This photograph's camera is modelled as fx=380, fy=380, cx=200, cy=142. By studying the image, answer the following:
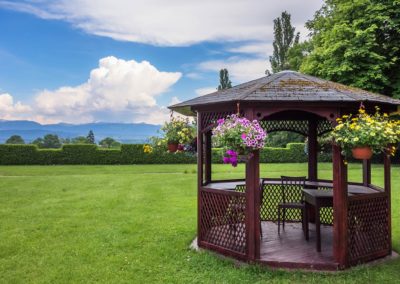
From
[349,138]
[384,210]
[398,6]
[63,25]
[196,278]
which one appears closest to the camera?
[349,138]

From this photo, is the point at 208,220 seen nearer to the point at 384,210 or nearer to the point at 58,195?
the point at 384,210

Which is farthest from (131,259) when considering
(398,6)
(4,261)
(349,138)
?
(398,6)

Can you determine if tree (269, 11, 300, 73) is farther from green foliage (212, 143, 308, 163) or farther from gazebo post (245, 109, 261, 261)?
gazebo post (245, 109, 261, 261)

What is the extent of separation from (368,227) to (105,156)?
21.9 metres

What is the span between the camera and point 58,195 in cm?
1345

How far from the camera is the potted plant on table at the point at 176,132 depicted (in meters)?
6.60

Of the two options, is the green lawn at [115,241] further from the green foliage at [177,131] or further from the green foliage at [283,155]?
the green foliage at [283,155]

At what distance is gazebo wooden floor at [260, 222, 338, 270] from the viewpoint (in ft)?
18.7

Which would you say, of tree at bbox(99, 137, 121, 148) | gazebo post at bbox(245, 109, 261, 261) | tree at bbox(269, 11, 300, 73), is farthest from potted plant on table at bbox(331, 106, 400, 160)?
tree at bbox(99, 137, 121, 148)

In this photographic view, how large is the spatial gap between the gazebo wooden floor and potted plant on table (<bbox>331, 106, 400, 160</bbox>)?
5.80ft

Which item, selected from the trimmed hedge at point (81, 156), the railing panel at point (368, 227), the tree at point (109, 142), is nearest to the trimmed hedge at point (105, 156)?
the trimmed hedge at point (81, 156)

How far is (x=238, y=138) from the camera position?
16.6 ft

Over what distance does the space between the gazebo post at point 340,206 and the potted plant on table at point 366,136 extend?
417 mm

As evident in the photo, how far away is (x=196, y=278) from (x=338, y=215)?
7.50 ft
